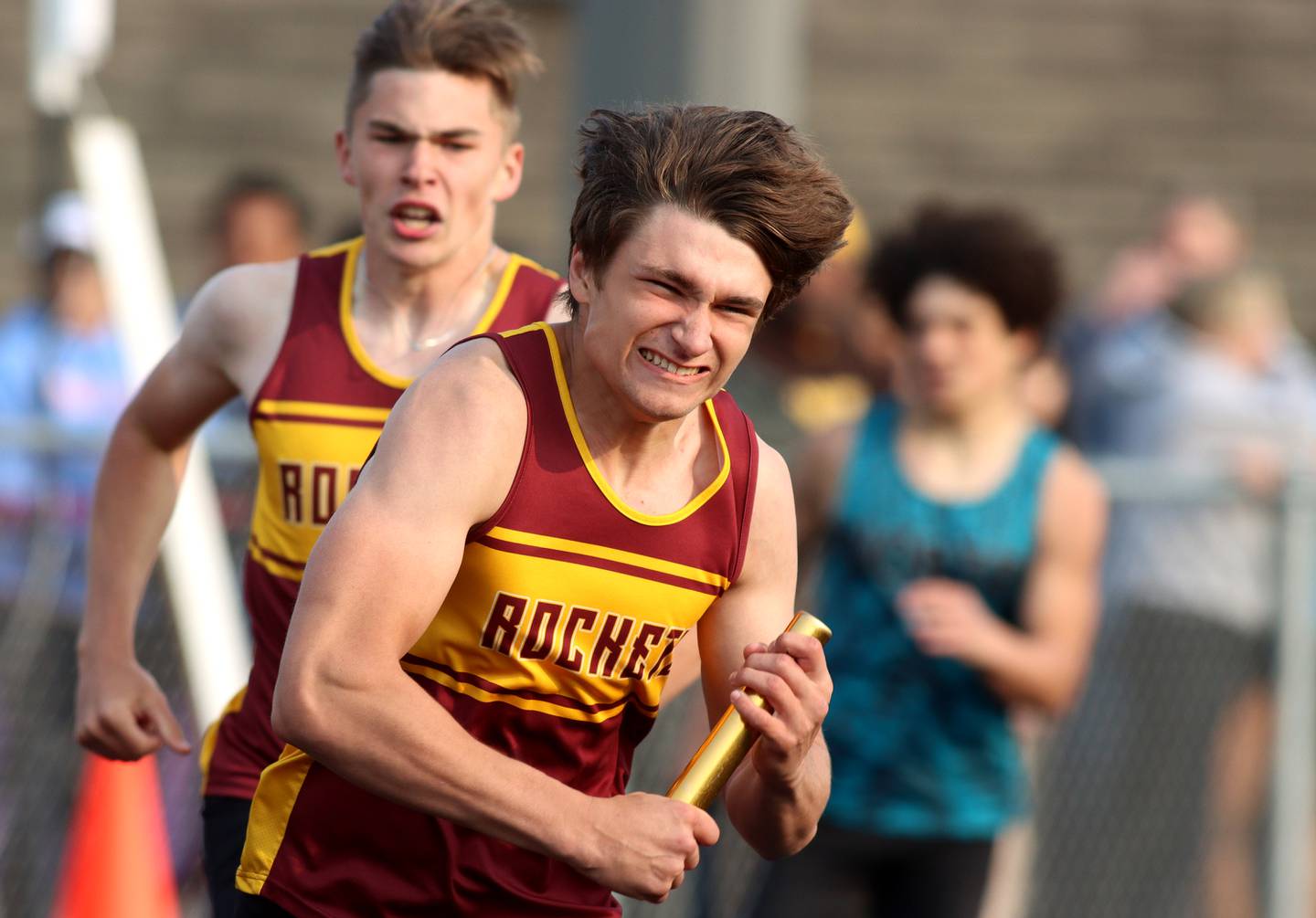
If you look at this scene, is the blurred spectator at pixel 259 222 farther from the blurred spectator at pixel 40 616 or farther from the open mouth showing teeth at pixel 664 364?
the open mouth showing teeth at pixel 664 364

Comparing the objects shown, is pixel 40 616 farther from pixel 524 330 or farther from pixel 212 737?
pixel 524 330

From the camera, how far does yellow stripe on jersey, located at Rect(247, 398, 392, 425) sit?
3.29 m

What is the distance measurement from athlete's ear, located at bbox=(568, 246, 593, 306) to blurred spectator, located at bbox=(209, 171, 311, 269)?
3909 mm

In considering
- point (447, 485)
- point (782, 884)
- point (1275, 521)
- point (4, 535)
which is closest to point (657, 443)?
point (447, 485)

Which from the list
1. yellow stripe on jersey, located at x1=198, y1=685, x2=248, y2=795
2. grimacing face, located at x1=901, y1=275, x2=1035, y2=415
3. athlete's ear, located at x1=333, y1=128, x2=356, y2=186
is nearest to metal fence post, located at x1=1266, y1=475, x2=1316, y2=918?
grimacing face, located at x1=901, y1=275, x2=1035, y2=415

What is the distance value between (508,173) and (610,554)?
3.69 feet

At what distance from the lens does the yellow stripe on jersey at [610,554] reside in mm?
2623

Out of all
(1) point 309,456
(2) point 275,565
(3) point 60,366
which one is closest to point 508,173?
(1) point 309,456

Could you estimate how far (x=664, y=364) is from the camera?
2609mm

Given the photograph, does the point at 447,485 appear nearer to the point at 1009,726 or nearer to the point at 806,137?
the point at 806,137

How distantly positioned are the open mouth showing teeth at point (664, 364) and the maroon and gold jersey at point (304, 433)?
2.55 ft

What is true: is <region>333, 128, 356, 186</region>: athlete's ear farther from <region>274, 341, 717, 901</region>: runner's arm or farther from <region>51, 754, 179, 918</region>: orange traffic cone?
<region>51, 754, 179, 918</region>: orange traffic cone

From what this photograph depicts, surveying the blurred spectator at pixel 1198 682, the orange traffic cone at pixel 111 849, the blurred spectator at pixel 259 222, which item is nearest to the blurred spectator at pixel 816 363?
the blurred spectator at pixel 1198 682

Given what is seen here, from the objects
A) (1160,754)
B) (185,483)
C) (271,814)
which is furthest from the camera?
(1160,754)
